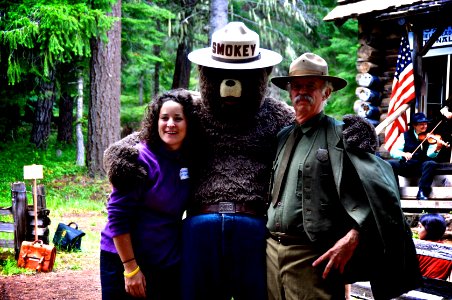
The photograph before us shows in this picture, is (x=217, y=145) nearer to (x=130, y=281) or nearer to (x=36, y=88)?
(x=130, y=281)

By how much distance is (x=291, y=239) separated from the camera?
3.10 meters

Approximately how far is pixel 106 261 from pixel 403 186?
5621 millimetres

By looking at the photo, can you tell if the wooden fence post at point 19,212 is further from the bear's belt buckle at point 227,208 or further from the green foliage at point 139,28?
the green foliage at point 139,28

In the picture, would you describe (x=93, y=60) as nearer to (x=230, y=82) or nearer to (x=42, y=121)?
(x=42, y=121)

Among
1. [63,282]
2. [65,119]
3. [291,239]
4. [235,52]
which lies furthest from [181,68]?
[291,239]

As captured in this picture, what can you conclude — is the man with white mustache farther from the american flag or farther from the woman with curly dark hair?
the american flag

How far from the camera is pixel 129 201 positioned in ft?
10.6

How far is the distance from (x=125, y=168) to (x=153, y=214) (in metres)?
0.35

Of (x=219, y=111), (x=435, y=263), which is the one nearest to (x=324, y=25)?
(x=435, y=263)

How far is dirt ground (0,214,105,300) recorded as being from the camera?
6449 millimetres

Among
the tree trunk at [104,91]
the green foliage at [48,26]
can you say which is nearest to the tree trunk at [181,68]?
the tree trunk at [104,91]

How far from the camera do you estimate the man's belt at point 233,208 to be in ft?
10.9

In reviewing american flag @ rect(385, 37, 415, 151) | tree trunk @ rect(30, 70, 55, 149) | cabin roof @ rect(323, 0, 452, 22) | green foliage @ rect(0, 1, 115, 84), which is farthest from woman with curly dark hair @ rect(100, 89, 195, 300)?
tree trunk @ rect(30, 70, 55, 149)

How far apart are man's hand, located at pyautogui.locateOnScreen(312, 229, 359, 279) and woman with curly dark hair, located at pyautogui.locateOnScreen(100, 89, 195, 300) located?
0.92 meters
